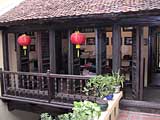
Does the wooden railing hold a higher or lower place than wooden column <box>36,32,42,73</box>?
lower

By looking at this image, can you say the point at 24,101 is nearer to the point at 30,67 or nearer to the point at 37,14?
the point at 30,67

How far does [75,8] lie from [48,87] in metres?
2.48

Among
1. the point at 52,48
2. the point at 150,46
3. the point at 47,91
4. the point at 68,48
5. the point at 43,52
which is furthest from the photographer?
the point at 150,46

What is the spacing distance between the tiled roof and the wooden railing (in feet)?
5.74

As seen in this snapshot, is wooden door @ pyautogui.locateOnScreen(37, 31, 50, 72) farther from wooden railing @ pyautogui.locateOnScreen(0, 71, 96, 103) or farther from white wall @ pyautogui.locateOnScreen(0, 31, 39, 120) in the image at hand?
white wall @ pyautogui.locateOnScreen(0, 31, 39, 120)

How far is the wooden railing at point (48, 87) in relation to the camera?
6074mm

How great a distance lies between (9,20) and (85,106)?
4.43 meters

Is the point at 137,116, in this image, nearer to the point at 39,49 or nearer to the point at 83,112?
the point at 83,112

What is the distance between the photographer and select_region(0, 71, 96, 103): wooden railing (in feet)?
19.9

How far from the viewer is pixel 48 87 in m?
6.19

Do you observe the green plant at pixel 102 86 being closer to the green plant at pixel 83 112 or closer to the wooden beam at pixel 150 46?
the green plant at pixel 83 112

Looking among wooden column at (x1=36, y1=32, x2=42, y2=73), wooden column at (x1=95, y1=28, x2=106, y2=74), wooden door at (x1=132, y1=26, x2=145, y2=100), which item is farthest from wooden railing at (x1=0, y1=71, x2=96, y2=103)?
wooden door at (x1=132, y1=26, x2=145, y2=100)

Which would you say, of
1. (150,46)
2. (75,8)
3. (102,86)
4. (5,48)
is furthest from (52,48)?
(150,46)

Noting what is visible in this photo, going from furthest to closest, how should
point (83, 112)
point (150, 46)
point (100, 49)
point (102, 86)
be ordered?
1. point (150, 46)
2. point (100, 49)
3. point (102, 86)
4. point (83, 112)
